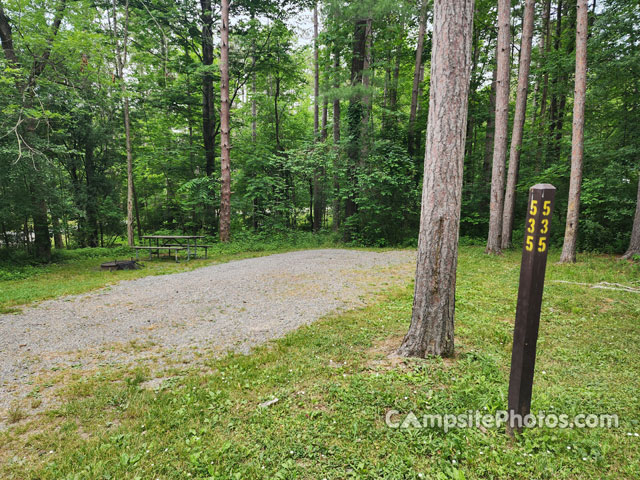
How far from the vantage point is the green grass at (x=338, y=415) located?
207 centimetres

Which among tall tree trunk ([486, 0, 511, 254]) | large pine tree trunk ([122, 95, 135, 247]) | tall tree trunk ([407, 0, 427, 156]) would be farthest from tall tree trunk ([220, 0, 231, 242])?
tall tree trunk ([486, 0, 511, 254])

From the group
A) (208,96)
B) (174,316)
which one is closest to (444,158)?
(174,316)

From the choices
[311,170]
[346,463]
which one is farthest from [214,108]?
[346,463]

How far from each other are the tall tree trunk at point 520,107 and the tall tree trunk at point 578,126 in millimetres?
2175

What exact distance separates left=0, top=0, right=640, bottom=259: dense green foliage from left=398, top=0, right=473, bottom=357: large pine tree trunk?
30.3 ft

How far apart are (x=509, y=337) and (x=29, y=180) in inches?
464

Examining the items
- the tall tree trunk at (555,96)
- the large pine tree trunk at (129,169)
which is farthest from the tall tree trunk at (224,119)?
the tall tree trunk at (555,96)

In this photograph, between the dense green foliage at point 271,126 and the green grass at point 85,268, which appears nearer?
the green grass at point 85,268

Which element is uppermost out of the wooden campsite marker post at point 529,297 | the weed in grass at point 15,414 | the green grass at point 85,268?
the wooden campsite marker post at point 529,297

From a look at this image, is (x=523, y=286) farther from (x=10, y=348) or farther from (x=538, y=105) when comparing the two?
(x=538, y=105)

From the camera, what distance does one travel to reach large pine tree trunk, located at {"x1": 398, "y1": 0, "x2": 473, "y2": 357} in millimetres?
3174

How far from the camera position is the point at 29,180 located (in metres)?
8.49

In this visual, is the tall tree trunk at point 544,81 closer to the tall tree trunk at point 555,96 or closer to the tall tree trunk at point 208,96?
the tall tree trunk at point 555,96

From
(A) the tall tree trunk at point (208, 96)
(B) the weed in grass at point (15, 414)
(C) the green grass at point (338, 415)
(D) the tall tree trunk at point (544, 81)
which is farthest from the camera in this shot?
A: (A) the tall tree trunk at point (208, 96)
